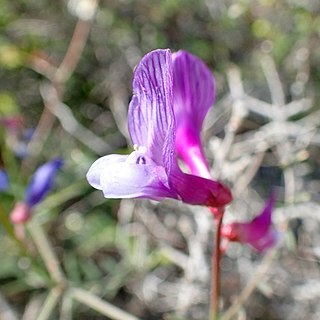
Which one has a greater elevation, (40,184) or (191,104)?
(191,104)

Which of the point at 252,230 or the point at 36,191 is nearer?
the point at 252,230

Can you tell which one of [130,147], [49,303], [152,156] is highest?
[152,156]

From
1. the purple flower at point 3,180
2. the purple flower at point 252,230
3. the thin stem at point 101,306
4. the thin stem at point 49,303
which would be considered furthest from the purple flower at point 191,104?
the purple flower at point 3,180

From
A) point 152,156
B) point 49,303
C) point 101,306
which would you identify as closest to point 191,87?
point 152,156

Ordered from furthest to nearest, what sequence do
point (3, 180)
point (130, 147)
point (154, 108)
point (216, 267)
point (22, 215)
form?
point (130, 147) → point (3, 180) → point (22, 215) → point (216, 267) → point (154, 108)

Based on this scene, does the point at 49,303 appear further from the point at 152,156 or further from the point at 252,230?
the point at 152,156

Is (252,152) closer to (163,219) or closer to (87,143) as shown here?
(163,219)

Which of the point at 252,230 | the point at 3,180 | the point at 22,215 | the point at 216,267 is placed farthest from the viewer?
the point at 3,180
